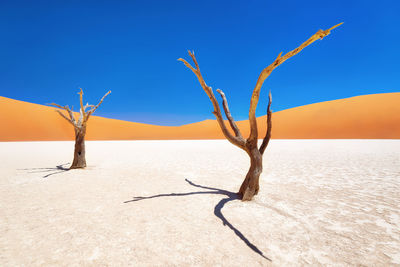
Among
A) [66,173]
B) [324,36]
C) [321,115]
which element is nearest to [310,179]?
[324,36]

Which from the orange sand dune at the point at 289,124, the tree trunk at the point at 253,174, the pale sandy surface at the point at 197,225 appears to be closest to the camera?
the pale sandy surface at the point at 197,225

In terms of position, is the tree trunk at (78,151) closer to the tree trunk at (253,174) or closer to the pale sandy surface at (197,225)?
the pale sandy surface at (197,225)

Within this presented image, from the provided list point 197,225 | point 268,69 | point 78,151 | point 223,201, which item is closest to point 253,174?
point 223,201

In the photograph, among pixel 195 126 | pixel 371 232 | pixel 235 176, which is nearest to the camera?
Answer: pixel 371 232

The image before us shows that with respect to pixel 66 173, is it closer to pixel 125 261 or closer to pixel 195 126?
pixel 125 261

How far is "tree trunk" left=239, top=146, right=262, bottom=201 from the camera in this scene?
3.82m

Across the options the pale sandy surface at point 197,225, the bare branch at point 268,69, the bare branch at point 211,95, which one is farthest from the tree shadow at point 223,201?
the bare branch at point 268,69

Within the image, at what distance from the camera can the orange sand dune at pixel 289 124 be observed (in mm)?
34375

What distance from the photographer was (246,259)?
Result: 6.95 feet

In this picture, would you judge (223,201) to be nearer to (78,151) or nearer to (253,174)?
(253,174)

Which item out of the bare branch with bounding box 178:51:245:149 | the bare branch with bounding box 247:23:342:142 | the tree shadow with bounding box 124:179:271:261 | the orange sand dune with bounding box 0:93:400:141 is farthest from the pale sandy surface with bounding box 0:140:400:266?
the orange sand dune with bounding box 0:93:400:141

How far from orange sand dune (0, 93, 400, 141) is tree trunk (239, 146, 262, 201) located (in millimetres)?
39803

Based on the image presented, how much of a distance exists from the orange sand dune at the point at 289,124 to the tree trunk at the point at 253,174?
3980cm

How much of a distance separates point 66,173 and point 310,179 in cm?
838
